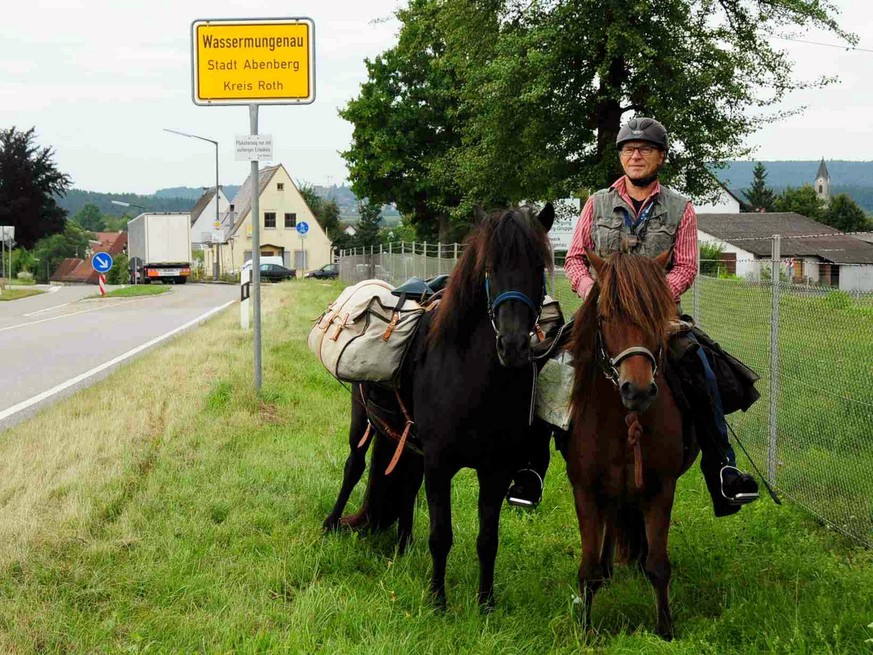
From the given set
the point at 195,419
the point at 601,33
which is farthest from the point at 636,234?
the point at 601,33

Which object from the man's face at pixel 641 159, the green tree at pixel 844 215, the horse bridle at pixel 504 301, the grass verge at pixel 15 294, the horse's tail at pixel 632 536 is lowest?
the grass verge at pixel 15 294

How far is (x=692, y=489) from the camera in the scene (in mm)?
7289

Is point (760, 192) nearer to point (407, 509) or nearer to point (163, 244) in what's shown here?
point (163, 244)

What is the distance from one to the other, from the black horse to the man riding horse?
0.39 metres

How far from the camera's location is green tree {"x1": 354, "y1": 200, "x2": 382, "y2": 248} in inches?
3221

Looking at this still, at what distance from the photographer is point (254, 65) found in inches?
417

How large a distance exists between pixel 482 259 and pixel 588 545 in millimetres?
1457

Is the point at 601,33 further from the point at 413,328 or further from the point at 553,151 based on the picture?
the point at 413,328

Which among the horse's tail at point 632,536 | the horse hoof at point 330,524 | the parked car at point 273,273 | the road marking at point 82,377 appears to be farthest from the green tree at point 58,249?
the horse's tail at point 632,536

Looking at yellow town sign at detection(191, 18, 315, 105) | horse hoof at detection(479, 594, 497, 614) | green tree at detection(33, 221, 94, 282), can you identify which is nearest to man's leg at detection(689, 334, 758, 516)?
horse hoof at detection(479, 594, 497, 614)

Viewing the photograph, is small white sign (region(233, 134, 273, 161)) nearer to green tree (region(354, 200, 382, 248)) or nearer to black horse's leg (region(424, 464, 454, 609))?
black horse's leg (region(424, 464, 454, 609))

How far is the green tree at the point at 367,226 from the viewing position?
81.8 metres

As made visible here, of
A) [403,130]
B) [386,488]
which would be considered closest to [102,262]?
[403,130]

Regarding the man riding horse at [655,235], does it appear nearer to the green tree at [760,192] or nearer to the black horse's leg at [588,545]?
the black horse's leg at [588,545]
